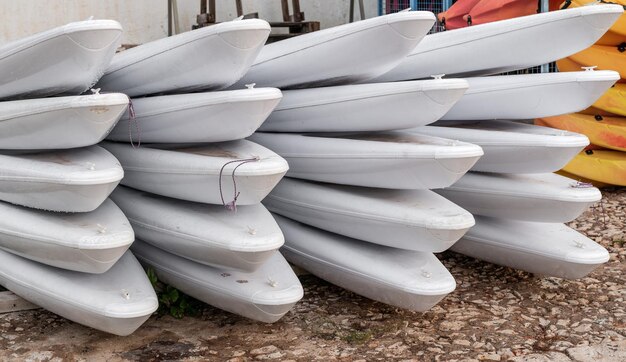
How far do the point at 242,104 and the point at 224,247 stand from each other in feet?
1.77

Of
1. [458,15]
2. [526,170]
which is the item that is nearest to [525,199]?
[526,170]

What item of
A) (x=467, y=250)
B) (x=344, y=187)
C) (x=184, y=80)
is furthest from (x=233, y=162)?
(x=467, y=250)

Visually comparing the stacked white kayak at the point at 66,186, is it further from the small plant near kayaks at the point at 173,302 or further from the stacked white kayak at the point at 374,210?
the stacked white kayak at the point at 374,210

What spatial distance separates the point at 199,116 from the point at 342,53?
26.9 inches

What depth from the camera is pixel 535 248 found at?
354cm

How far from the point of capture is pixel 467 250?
383 cm

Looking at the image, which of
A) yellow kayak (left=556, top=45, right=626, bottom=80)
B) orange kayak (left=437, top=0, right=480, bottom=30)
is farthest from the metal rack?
yellow kayak (left=556, top=45, right=626, bottom=80)

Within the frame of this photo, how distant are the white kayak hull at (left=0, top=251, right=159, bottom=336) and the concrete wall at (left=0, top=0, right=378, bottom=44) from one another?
13.8 feet

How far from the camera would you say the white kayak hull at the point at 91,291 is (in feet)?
9.54

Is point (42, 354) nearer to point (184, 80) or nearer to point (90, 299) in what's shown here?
point (90, 299)

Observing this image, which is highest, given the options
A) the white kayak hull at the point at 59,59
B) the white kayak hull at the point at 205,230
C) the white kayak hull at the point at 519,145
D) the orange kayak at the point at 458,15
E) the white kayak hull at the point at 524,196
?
the white kayak hull at the point at 59,59

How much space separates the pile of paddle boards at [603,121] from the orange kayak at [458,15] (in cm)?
59

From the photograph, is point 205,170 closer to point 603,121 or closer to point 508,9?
A: point 508,9

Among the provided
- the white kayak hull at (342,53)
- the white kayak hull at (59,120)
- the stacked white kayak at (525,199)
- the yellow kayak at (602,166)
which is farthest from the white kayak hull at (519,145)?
the yellow kayak at (602,166)
